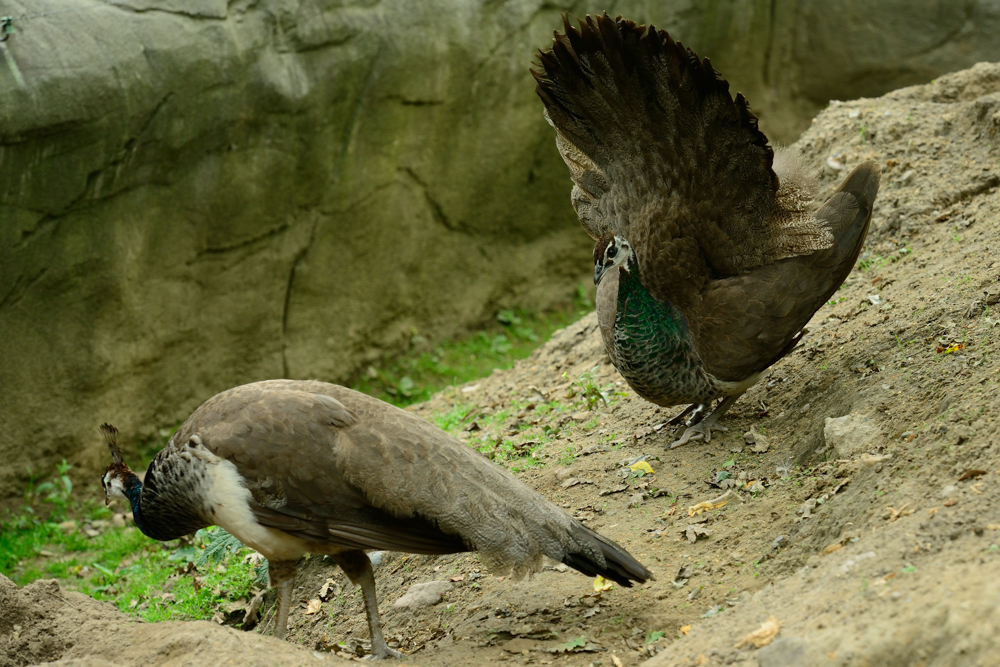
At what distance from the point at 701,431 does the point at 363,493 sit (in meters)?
1.99

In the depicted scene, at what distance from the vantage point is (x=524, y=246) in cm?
923

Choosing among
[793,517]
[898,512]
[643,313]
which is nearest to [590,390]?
[643,313]

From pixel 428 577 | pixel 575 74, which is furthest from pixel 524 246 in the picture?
pixel 428 577

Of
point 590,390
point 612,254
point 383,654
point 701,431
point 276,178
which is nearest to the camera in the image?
point 383,654

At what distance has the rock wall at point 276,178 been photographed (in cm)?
659

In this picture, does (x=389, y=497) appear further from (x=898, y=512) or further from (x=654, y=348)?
(x=898, y=512)

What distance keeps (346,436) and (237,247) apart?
394 cm

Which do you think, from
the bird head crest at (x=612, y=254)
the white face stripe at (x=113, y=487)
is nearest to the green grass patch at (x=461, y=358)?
the white face stripe at (x=113, y=487)

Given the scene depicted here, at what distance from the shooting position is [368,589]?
432cm

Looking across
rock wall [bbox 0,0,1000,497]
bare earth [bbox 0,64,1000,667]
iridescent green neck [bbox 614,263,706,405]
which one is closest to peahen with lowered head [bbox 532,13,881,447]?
iridescent green neck [bbox 614,263,706,405]

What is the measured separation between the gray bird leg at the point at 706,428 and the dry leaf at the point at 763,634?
2019mm

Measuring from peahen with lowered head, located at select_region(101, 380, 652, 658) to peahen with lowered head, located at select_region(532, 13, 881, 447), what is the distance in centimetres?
119

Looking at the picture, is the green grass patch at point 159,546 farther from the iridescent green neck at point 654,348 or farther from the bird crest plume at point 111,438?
the iridescent green neck at point 654,348

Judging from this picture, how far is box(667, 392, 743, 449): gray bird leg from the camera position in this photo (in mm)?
5188
